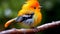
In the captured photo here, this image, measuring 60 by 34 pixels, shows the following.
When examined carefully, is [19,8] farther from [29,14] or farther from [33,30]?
[33,30]

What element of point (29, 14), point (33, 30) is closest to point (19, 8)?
point (29, 14)

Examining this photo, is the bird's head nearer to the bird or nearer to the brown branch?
the bird

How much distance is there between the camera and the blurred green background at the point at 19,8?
1.12 m

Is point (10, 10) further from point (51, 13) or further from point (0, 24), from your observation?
point (51, 13)

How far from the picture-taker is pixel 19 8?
3.65 feet

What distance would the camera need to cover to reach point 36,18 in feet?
3.59

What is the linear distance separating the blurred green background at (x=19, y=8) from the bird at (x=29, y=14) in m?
0.03

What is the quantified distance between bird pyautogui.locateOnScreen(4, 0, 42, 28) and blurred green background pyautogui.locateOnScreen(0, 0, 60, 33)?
0.10 feet

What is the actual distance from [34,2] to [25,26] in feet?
0.60

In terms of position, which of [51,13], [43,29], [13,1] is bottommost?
[43,29]

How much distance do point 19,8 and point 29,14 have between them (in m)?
0.09

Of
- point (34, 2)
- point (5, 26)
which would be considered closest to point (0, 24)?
point (5, 26)

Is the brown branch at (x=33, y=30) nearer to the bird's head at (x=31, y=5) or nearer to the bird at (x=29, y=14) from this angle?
the bird at (x=29, y=14)

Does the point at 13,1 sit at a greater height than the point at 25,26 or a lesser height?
greater
